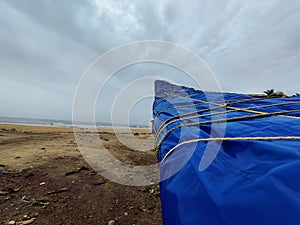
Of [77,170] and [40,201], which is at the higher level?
[77,170]

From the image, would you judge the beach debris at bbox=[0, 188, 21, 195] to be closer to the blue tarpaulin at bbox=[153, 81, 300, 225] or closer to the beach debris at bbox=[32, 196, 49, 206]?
the beach debris at bbox=[32, 196, 49, 206]

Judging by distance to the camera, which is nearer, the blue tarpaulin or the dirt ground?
the blue tarpaulin

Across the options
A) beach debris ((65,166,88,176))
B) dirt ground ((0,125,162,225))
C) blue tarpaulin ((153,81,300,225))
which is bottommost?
dirt ground ((0,125,162,225))

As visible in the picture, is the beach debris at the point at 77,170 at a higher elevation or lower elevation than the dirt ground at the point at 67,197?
higher

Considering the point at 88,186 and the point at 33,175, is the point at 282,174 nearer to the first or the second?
the point at 88,186

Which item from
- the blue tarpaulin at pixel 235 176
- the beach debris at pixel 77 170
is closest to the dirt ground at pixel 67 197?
the beach debris at pixel 77 170

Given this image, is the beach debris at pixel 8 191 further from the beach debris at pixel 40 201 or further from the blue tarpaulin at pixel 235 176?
the blue tarpaulin at pixel 235 176

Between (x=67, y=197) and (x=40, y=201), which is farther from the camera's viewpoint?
(x=67, y=197)

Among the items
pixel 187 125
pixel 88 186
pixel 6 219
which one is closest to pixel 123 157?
pixel 88 186

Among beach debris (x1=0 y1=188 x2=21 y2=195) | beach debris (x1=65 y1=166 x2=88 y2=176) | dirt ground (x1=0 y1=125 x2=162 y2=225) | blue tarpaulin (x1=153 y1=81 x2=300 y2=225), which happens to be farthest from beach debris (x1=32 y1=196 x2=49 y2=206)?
blue tarpaulin (x1=153 y1=81 x2=300 y2=225)

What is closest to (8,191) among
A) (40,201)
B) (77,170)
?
(40,201)

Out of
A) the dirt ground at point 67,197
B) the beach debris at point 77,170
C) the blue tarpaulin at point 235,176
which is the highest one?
the blue tarpaulin at point 235,176

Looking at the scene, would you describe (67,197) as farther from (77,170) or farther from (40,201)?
(77,170)

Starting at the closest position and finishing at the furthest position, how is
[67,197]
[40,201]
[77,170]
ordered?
[40,201] → [67,197] → [77,170]
